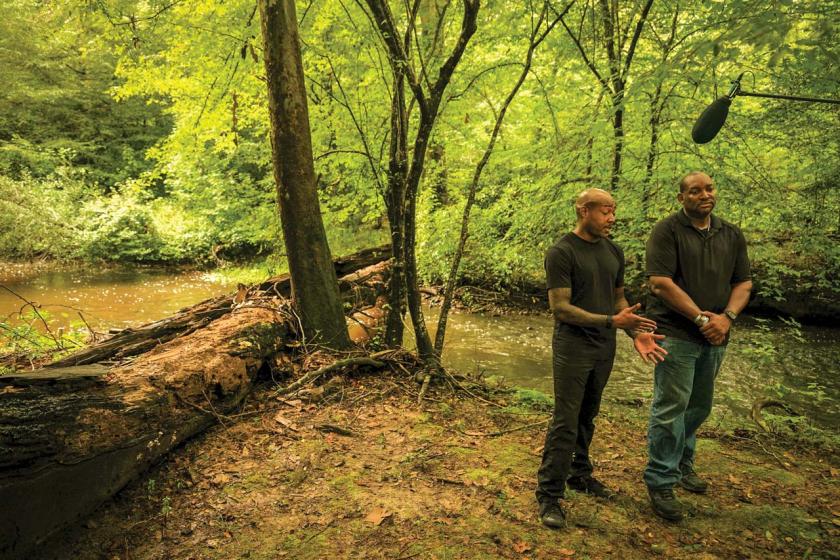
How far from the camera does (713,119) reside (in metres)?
3.11

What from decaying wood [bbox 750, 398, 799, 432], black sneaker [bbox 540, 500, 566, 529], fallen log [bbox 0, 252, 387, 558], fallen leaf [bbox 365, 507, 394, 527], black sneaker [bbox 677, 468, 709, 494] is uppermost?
fallen log [bbox 0, 252, 387, 558]

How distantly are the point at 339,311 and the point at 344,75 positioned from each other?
11.5 ft

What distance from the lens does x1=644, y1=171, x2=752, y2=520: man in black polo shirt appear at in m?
3.02

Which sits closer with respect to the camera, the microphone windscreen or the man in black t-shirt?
the man in black t-shirt

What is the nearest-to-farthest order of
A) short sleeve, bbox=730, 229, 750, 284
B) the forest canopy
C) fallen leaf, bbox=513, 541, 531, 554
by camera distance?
fallen leaf, bbox=513, 541, 531, 554
short sleeve, bbox=730, 229, 750, 284
the forest canopy

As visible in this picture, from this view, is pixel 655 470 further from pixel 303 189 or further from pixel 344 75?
pixel 344 75

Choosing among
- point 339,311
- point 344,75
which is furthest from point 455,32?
point 339,311

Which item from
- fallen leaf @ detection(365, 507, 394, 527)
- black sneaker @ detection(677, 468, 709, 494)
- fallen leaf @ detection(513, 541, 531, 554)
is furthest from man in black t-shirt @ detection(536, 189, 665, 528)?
black sneaker @ detection(677, 468, 709, 494)

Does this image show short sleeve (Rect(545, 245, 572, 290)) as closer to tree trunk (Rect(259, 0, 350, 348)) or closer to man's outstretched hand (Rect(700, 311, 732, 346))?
man's outstretched hand (Rect(700, 311, 732, 346))

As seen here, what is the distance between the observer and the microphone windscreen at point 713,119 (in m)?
3.07

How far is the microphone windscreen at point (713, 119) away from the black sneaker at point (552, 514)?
2.55m

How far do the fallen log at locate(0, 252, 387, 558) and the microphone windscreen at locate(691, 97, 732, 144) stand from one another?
4.14 metres

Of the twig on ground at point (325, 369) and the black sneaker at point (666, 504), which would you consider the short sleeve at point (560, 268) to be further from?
the twig on ground at point (325, 369)

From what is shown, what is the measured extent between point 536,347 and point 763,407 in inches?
148
